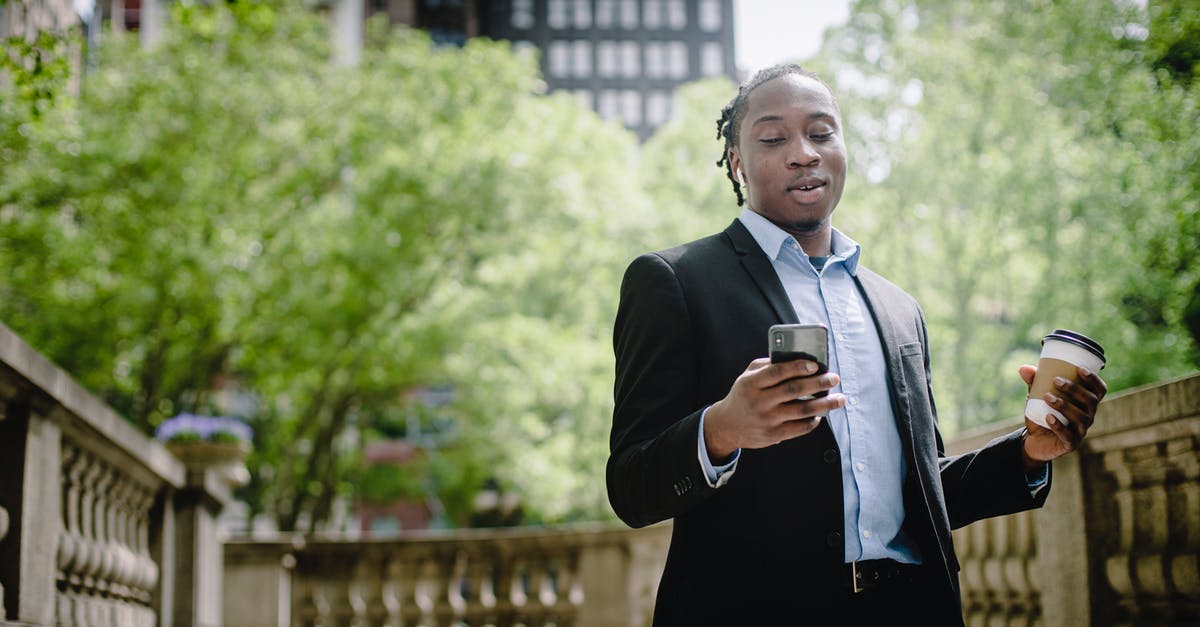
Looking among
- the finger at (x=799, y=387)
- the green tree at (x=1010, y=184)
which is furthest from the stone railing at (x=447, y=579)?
the green tree at (x=1010, y=184)

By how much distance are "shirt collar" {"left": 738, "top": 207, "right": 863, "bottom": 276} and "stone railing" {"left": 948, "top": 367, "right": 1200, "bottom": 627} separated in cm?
157

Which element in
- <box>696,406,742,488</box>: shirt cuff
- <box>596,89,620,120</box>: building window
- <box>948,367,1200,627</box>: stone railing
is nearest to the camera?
<box>696,406,742,488</box>: shirt cuff

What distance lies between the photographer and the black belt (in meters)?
2.39

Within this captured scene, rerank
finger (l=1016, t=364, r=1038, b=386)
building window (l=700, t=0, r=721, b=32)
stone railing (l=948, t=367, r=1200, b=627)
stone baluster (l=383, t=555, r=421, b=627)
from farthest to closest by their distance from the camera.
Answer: building window (l=700, t=0, r=721, b=32) < stone baluster (l=383, t=555, r=421, b=627) < stone railing (l=948, t=367, r=1200, b=627) < finger (l=1016, t=364, r=1038, b=386)

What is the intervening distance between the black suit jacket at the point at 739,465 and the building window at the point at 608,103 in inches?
2834

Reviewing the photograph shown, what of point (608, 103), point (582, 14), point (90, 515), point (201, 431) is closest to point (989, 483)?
point (90, 515)

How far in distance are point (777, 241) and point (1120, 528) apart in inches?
98.6

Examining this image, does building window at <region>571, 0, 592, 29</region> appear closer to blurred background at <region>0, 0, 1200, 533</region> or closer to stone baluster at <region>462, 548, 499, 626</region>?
blurred background at <region>0, 0, 1200, 533</region>

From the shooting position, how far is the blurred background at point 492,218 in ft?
57.9

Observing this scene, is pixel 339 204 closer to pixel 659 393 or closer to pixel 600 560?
pixel 600 560

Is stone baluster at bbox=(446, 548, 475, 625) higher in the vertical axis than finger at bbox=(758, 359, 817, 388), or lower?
lower

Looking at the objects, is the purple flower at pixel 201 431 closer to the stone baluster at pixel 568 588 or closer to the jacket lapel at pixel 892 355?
the stone baluster at pixel 568 588

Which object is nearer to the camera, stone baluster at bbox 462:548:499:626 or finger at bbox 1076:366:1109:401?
finger at bbox 1076:366:1109:401

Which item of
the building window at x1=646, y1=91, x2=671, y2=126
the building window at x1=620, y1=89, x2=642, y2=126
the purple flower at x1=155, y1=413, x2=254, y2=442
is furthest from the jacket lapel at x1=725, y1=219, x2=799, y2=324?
the building window at x1=646, y1=91, x2=671, y2=126
